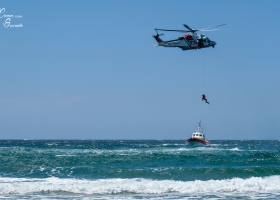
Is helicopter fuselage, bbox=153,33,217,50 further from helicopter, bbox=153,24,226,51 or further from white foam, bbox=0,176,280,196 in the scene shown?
white foam, bbox=0,176,280,196

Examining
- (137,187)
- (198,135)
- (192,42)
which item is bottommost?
(137,187)

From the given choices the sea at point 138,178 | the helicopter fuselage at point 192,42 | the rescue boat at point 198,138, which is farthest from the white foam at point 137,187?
the rescue boat at point 198,138

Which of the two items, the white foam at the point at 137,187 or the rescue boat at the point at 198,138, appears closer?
the white foam at the point at 137,187

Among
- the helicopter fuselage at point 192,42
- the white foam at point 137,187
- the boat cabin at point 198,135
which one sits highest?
the helicopter fuselage at point 192,42

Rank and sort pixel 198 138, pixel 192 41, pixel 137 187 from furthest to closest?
pixel 198 138 → pixel 192 41 → pixel 137 187

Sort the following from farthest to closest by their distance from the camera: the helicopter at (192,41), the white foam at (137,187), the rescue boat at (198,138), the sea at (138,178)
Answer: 1. the rescue boat at (198,138)
2. the helicopter at (192,41)
3. the white foam at (137,187)
4. the sea at (138,178)

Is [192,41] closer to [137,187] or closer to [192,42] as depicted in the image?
[192,42]

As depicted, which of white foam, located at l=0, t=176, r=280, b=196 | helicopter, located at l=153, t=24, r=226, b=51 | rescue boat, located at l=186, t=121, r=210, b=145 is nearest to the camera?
white foam, located at l=0, t=176, r=280, b=196

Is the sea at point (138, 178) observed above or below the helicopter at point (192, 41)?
below

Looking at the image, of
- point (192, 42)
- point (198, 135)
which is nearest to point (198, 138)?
point (198, 135)

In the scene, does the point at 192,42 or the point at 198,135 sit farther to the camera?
the point at 198,135

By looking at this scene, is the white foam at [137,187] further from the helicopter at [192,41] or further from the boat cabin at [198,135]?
the boat cabin at [198,135]

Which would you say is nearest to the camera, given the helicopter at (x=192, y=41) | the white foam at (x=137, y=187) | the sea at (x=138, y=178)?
the sea at (x=138, y=178)

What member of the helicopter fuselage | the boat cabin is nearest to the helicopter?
the helicopter fuselage
